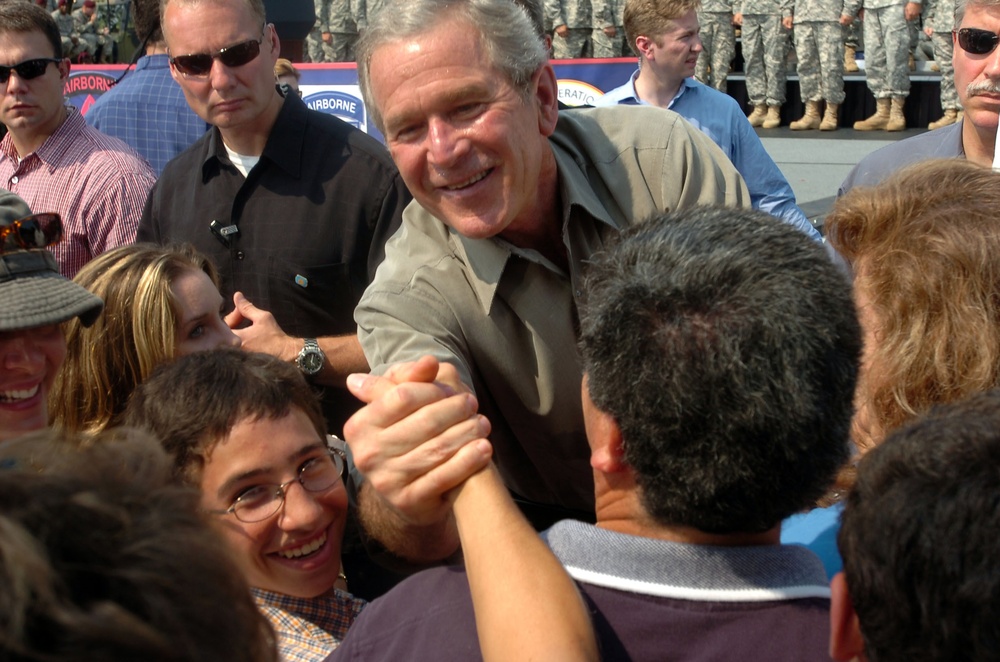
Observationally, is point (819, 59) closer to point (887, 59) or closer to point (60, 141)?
point (887, 59)

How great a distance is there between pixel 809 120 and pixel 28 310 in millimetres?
10646

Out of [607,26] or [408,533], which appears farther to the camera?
[607,26]

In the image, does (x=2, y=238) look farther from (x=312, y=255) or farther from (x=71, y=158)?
(x=71, y=158)

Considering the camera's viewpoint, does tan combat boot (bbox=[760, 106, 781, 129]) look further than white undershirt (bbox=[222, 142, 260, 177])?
Yes

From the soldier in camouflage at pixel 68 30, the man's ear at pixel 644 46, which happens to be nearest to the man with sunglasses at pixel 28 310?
the man's ear at pixel 644 46

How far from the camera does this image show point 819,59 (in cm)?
1197

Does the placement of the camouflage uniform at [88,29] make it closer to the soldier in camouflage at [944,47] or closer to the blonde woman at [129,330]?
the soldier in camouflage at [944,47]

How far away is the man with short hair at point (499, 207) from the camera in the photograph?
7.80 feet

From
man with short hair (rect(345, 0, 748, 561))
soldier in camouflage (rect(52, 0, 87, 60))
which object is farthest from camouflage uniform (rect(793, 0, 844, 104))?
soldier in camouflage (rect(52, 0, 87, 60))

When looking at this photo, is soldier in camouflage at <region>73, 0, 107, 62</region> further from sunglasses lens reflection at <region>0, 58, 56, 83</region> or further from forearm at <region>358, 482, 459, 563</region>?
forearm at <region>358, 482, 459, 563</region>

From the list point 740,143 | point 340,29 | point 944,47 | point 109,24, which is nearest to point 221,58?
point 740,143

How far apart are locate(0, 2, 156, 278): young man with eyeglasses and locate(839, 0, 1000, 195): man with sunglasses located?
2787 millimetres

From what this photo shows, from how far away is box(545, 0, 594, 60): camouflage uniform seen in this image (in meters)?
13.1

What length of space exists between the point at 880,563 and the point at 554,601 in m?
0.40
